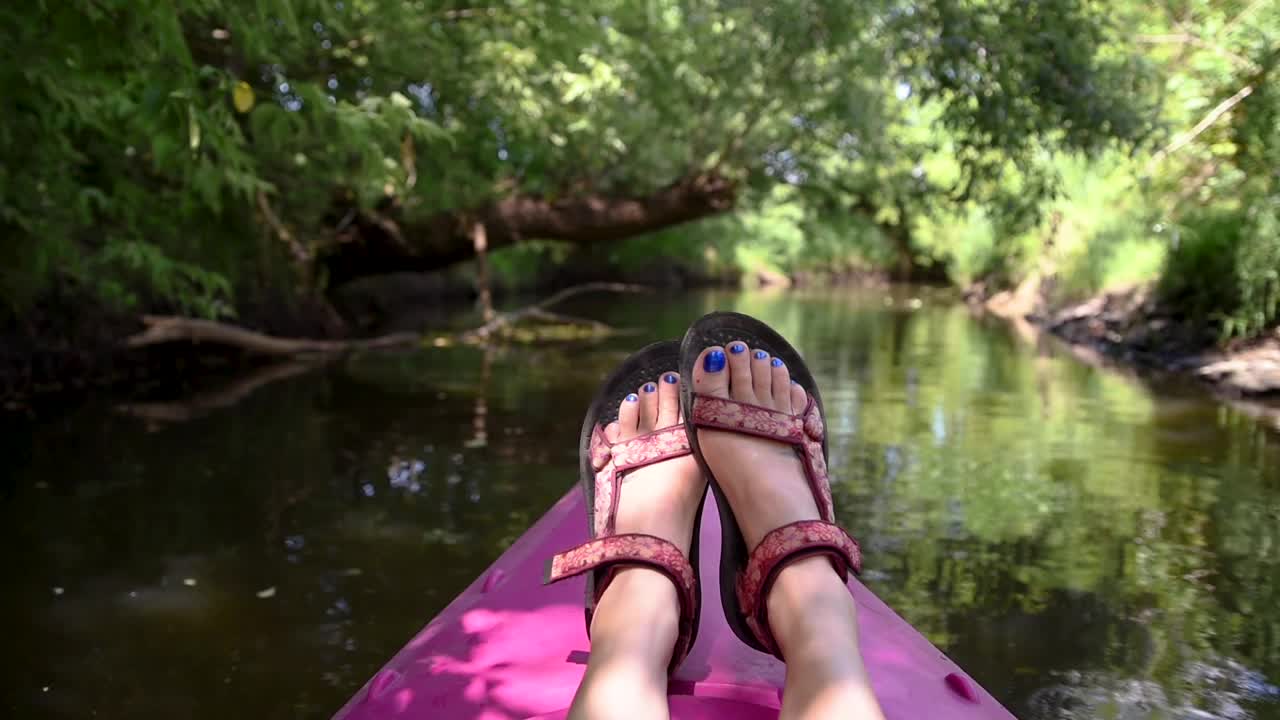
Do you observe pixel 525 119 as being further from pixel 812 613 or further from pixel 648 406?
pixel 812 613

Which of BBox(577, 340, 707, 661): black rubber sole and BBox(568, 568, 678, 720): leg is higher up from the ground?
BBox(577, 340, 707, 661): black rubber sole

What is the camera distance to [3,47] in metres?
2.94

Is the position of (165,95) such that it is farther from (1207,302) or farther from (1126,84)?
(1207,302)

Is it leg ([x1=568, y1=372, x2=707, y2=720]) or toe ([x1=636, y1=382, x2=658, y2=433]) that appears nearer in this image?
leg ([x1=568, y1=372, x2=707, y2=720])

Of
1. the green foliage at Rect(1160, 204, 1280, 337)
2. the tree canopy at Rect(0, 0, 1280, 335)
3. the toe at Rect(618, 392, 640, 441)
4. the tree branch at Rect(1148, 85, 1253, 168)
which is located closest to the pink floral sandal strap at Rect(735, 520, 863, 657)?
the toe at Rect(618, 392, 640, 441)

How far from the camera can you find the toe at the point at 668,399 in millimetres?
2171

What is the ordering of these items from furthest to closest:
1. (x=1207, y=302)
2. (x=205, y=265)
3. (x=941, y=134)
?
(x=1207, y=302) < (x=205, y=265) < (x=941, y=134)

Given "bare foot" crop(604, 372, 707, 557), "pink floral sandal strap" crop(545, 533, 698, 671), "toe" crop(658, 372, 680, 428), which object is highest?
"toe" crop(658, 372, 680, 428)

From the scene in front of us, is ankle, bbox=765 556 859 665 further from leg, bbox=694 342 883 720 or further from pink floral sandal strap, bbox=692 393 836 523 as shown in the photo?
pink floral sandal strap, bbox=692 393 836 523

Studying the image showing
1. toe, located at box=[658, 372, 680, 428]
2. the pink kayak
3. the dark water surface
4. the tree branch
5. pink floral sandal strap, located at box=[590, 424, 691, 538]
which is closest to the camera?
the pink kayak

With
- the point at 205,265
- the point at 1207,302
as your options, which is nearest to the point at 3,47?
the point at 205,265

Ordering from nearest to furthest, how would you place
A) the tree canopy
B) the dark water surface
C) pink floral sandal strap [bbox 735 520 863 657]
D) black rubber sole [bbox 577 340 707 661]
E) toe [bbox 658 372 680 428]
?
pink floral sandal strap [bbox 735 520 863 657], black rubber sole [bbox 577 340 707 661], toe [bbox 658 372 680 428], the dark water surface, the tree canopy

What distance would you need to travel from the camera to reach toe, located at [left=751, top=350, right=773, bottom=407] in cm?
212

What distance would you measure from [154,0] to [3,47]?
75 cm
